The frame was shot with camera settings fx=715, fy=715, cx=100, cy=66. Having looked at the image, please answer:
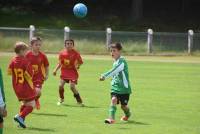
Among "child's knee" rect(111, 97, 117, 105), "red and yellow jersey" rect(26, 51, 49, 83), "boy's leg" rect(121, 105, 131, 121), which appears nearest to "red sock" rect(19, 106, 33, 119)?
"child's knee" rect(111, 97, 117, 105)

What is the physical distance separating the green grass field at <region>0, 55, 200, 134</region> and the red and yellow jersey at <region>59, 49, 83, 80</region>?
68 cm

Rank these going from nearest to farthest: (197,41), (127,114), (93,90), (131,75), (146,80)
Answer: (127,114), (93,90), (146,80), (131,75), (197,41)

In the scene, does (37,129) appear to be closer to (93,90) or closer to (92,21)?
(93,90)

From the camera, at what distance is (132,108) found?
16.6 metres

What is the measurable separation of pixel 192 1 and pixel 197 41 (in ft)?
57.9

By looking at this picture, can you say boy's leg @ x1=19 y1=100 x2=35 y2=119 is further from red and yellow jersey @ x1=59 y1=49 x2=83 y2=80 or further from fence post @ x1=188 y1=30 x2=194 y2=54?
fence post @ x1=188 y1=30 x2=194 y2=54

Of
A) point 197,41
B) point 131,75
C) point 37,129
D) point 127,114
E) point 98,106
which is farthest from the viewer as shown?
point 197,41

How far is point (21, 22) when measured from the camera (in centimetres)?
5309

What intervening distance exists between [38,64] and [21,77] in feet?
10.4

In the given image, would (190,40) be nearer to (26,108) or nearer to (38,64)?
(38,64)

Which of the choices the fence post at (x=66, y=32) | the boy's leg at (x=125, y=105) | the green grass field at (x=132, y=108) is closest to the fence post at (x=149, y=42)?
the fence post at (x=66, y=32)

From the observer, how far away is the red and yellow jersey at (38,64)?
52.0 feet

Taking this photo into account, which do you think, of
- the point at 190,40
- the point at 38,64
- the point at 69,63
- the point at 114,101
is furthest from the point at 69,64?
the point at 190,40

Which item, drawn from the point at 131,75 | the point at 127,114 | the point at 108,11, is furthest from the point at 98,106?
the point at 108,11
